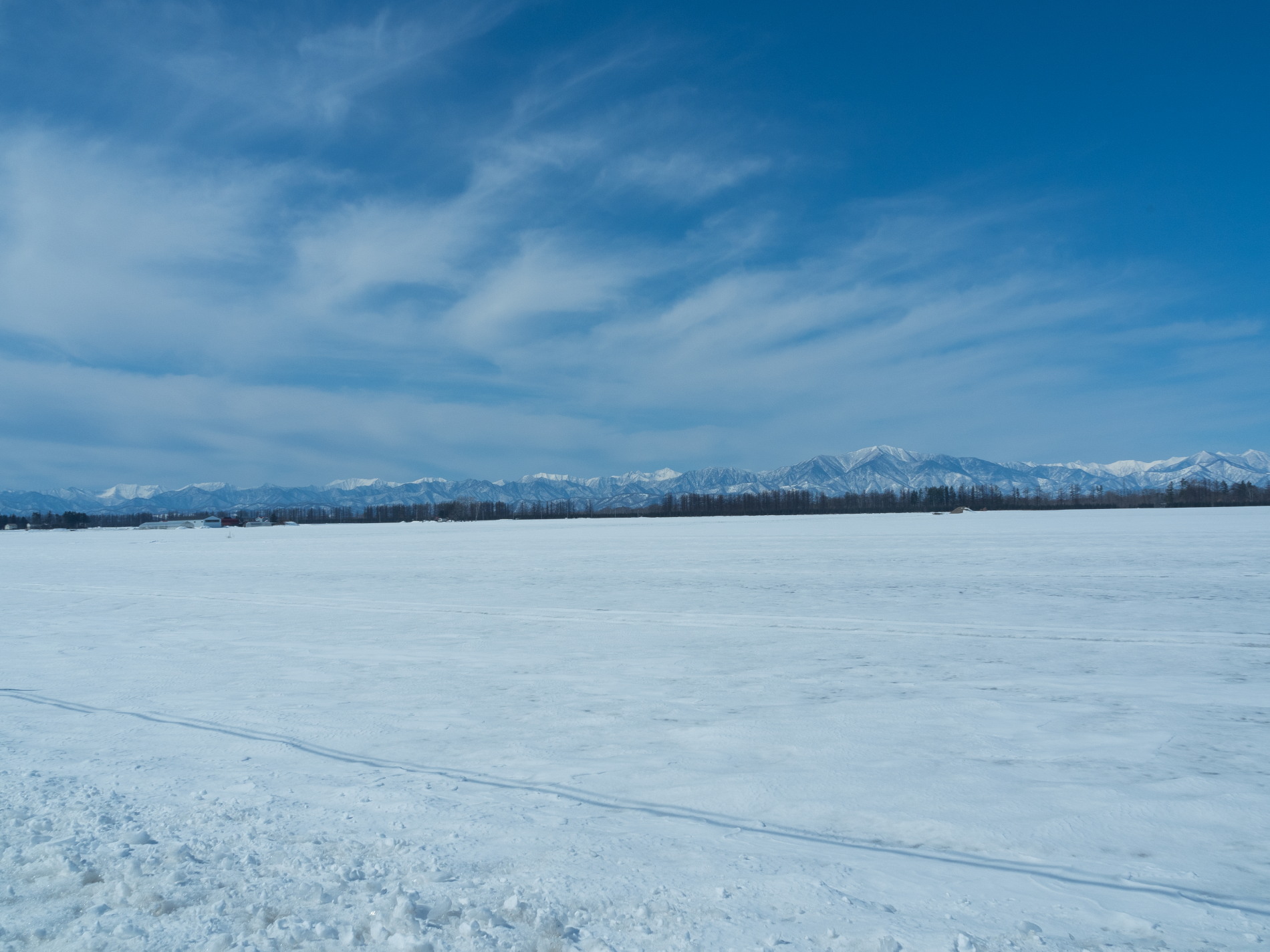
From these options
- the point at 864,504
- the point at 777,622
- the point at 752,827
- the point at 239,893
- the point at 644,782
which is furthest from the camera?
the point at 864,504

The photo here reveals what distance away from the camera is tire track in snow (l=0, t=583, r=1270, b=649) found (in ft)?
34.0

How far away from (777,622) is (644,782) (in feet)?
24.8

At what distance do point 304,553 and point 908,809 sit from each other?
34947mm

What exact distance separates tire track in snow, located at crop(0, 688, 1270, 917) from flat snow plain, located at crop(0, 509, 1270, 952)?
3 centimetres

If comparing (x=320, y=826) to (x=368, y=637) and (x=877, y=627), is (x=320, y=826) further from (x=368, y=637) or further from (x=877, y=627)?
(x=877, y=627)

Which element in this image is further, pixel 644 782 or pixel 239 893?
pixel 644 782

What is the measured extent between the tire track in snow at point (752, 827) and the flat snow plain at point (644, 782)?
0.03 meters

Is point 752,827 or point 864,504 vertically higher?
point 864,504

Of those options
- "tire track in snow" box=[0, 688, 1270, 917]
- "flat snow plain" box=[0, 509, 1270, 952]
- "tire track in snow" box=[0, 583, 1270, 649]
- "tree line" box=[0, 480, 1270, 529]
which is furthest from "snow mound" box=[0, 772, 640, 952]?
"tree line" box=[0, 480, 1270, 529]

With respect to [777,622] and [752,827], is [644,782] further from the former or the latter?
[777,622]

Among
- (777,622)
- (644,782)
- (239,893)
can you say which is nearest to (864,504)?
(777,622)

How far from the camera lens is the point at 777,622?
12258 millimetres

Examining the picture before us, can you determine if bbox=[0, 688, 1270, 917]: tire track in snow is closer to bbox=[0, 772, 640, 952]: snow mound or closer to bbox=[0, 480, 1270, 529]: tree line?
bbox=[0, 772, 640, 952]: snow mound

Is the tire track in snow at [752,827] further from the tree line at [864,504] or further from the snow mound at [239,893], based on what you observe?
the tree line at [864,504]
